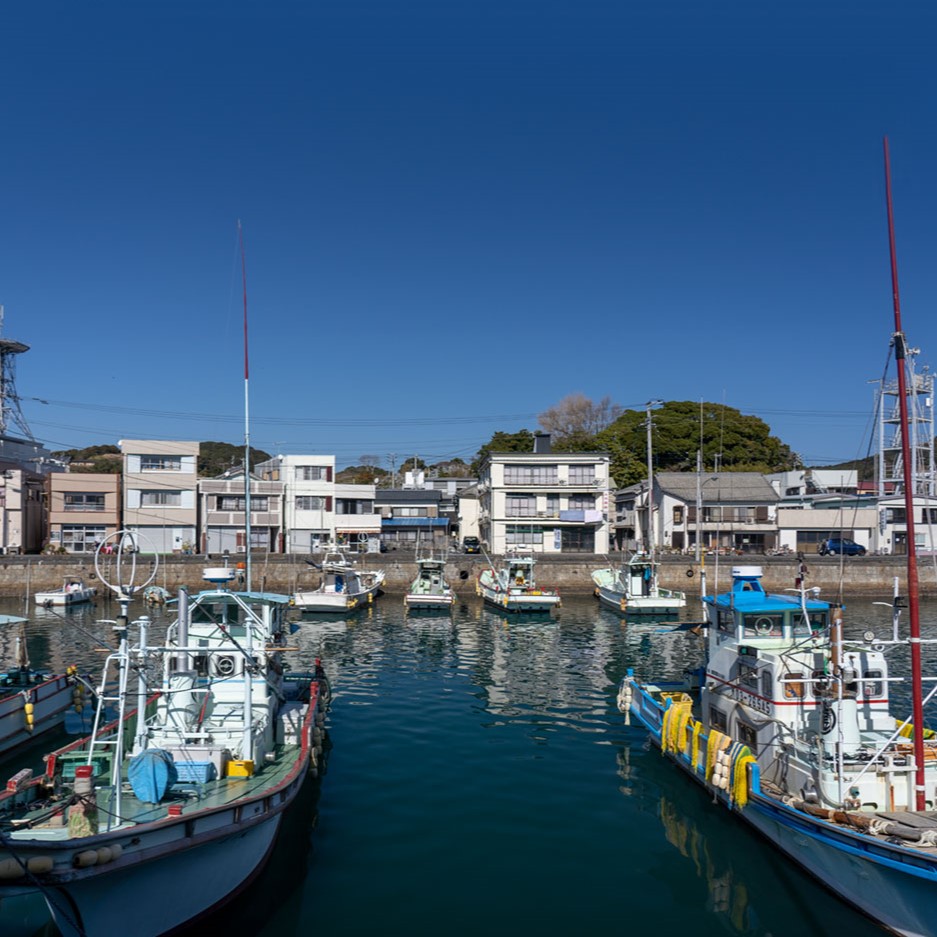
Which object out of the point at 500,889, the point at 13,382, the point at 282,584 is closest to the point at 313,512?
the point at 282,584

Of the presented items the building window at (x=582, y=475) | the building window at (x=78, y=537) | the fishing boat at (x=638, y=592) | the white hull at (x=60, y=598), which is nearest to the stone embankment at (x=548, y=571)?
the fishing boat at (x=638, y=592)

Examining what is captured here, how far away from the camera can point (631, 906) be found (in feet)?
42.2

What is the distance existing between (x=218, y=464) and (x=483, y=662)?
113313mm

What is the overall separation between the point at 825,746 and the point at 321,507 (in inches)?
2558

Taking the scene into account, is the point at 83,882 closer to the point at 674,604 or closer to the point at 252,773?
the point at 252,773

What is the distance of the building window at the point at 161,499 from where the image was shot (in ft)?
230

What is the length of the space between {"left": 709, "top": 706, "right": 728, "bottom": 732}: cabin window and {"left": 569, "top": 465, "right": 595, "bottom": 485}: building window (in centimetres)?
5699

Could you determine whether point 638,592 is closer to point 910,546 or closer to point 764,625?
point 764,625

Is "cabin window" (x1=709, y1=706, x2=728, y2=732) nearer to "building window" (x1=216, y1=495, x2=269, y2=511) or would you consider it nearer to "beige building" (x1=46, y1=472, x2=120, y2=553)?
"building window" (x1=216, y1=495, x2=269, y2=511)

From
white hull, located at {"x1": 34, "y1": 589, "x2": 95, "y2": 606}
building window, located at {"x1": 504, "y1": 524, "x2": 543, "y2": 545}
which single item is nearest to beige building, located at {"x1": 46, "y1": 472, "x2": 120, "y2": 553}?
white hull, located at {"x1": 34, "y1": 589, "x2": 95, "y2": 606}

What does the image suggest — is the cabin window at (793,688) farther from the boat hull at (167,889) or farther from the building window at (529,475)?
the building window at (529,475)

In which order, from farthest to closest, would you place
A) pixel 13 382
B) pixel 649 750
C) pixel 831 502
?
pixel 13 382 → pixel 831 502 → pixel 649 750

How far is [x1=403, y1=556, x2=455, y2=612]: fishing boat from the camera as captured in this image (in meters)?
51.8

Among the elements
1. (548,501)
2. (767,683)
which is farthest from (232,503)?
(767,683)
